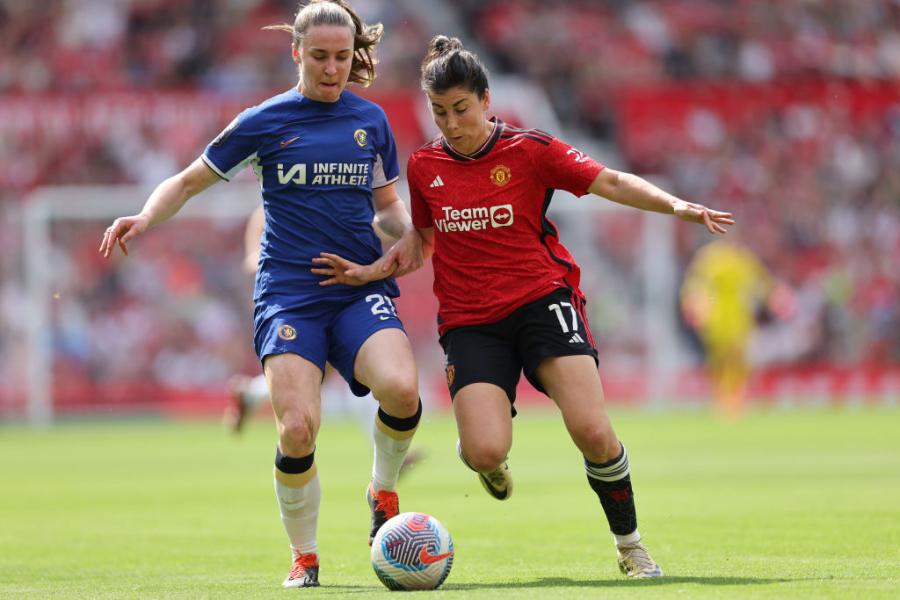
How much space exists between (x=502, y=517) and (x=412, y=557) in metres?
4.07

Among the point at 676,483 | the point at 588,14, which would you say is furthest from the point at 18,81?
the point at 676,483

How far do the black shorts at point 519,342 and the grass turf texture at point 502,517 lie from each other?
975 millimetres

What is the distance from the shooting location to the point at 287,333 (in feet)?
23.4

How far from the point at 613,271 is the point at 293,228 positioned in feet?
59.0

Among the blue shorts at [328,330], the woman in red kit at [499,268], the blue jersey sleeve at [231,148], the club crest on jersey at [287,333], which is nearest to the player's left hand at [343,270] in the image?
the woman in red kit at [499,268]

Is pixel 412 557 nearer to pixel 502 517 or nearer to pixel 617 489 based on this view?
pixel 617 489

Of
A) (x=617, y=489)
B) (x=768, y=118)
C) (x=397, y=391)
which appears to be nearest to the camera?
(x=617, y=489)

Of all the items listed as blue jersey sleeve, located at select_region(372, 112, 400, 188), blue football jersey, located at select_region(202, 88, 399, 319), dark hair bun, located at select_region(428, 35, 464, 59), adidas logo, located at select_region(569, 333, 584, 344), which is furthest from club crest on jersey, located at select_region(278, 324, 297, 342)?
dark hair bun, located at select_region(428, 35, 464, 59)

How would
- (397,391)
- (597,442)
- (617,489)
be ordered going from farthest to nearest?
(397,391)
(617,489)
(597,442)

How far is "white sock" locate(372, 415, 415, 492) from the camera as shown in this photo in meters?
7.54

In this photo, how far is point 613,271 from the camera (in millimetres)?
24969

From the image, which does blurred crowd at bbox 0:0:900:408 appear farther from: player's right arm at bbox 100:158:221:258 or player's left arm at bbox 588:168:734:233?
player's left arm at bbox 588:168:734:233

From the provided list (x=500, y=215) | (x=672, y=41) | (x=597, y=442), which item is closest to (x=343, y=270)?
(x=500, y=215)

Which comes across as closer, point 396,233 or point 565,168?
point 565,168
